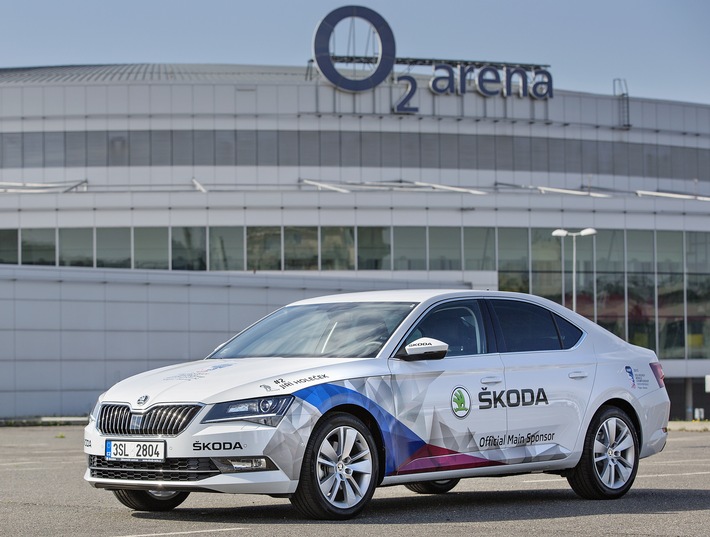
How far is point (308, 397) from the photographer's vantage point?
873 cm

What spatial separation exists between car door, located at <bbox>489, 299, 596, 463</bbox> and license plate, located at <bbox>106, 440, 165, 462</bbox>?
2820mm

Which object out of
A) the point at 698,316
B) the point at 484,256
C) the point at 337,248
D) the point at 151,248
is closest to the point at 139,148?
the point at 151,248

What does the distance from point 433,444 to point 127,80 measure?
158 ft

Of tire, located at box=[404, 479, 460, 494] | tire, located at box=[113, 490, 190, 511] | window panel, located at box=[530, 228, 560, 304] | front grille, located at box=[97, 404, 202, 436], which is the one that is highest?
window panel, located at box=[530, 228, 560, 304]

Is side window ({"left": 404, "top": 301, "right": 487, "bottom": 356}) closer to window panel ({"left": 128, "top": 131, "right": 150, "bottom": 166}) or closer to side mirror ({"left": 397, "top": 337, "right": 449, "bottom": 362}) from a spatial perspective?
side mirror ({"left": 397, "top": 337, "right": 449, "bottom": 362})

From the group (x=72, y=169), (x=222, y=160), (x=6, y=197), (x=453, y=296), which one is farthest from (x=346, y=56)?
(x=453, y=296)

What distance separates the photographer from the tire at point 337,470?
868 cm

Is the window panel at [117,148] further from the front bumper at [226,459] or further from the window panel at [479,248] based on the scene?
the front bumper at [226,459]

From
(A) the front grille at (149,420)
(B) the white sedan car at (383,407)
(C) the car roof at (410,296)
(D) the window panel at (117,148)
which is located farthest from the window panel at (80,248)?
(A) the front grille at (149,420)

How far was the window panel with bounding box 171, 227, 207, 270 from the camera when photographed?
4716 cm

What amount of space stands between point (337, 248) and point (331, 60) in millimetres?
10407

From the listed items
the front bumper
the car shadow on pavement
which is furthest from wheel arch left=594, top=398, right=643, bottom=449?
the front bumper

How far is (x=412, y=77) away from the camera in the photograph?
→ 55344 mm

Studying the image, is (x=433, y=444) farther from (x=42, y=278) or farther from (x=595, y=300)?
(x=595, y=300)
